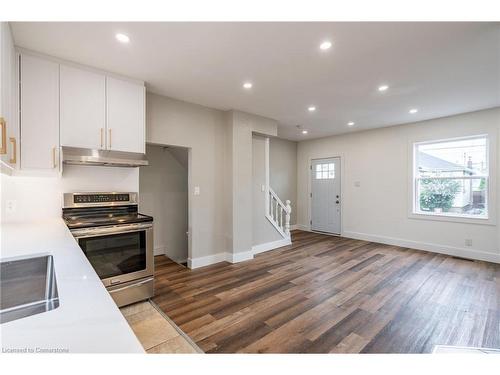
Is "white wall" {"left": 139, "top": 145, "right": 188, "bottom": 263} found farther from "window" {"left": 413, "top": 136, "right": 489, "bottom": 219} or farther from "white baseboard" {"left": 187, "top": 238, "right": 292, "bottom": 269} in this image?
"window" {"left": 413, "top": 136, "right": 489, "bottom": 219}

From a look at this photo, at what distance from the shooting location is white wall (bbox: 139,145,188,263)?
14.0ft

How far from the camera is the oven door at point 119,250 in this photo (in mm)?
2207

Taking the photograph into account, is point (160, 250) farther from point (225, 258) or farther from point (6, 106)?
point (6, 106)

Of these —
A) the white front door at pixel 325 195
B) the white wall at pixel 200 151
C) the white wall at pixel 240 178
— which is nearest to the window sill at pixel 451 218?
the white front door at pixel 325 195

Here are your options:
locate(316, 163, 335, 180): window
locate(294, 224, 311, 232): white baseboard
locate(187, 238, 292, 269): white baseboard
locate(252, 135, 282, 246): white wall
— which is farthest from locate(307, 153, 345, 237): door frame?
locate(187, 238, 292, 269): white baseboard

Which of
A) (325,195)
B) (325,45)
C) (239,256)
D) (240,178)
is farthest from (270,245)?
(325,45)

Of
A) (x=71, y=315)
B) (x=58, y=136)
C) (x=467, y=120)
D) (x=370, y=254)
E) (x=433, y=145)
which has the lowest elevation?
(x=370, y=254)

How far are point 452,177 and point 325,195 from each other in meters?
2.61

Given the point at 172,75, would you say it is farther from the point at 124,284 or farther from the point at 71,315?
the point at 71,315

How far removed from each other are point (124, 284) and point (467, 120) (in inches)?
232

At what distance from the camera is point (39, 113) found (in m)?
Answer: 2.21

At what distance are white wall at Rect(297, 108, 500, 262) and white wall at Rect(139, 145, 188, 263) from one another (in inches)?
146
